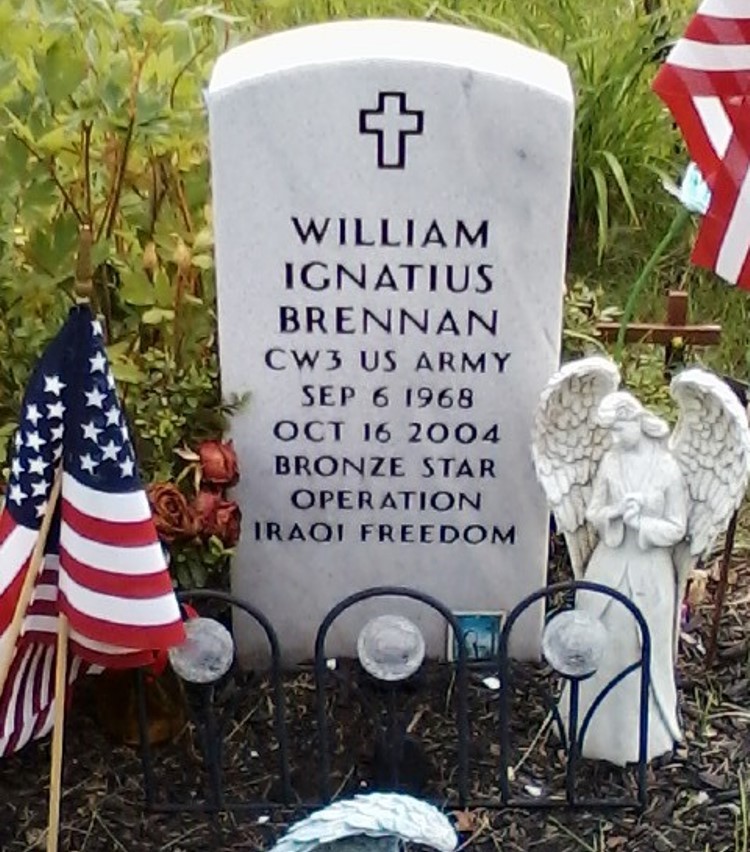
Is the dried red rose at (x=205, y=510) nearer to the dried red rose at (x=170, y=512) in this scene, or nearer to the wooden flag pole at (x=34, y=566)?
the dried red rose at (x=170, y=512)

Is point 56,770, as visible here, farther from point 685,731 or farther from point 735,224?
point 735,224

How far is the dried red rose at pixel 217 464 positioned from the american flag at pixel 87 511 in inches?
15.6

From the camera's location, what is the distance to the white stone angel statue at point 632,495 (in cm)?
280

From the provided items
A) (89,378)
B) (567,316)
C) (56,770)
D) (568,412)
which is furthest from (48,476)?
(567,316)

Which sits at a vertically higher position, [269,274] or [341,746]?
[269,274]

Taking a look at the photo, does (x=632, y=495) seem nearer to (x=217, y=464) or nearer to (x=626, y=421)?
(x=626, y=421)

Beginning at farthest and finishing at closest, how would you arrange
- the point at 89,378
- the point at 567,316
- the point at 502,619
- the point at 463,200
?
the point at 567,316 → the point at 502,619 → the point at 463,200 → the point at 89,378

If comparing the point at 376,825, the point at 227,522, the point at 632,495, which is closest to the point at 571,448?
the point at 632,495

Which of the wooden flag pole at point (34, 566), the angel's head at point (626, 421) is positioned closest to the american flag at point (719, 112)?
the angel's head at point (626, 421)

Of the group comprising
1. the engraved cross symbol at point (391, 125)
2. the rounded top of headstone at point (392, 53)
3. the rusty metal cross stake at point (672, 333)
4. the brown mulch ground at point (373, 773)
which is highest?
the rounded top of headstone at point (392, 53)

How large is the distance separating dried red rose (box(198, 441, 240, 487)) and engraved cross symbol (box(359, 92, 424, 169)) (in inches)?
23.7

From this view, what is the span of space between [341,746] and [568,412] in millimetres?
778

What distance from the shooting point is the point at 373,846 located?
232 centimetres

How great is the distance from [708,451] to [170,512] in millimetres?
968
